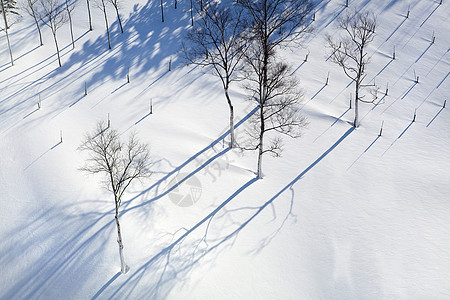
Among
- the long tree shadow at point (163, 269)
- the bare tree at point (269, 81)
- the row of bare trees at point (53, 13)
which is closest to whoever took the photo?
the long tree shadow at point (163, 269)

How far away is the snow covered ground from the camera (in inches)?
765

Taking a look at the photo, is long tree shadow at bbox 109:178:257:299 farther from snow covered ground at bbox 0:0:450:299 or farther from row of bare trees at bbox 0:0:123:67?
row of bare trees at bbox 0:0:123:67

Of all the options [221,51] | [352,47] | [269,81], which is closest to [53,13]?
[221,51]

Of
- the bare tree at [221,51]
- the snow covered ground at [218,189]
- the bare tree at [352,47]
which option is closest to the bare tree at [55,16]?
the snow covered ground at [218,189]

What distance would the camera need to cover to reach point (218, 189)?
24078 mm

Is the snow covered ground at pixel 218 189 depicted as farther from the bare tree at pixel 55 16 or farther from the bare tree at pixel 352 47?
the bare tree at pixel 55 16

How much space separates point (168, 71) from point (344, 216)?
19.6 meters

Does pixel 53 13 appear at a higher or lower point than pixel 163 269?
higher

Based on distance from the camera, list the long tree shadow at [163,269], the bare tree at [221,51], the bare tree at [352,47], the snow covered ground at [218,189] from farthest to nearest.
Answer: the bare tree at [352,47]
the bare tree at [221,51]
the snow covered ground at [218,189]
the long tree shadow at [163,269]

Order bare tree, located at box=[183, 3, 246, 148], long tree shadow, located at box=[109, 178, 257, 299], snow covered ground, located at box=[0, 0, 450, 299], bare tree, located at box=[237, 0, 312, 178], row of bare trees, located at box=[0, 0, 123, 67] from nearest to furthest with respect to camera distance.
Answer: long tree shadow, located at box=[109, 178, 257, 299], snow covered ground, located at box=[0, 0, 450, 299], bare tree, located at box=[237, 0, 312, 178], bare tree, located at box=[183, 3, 246, 148], row of bare trees, located at box=[0, 0, 123, 67]

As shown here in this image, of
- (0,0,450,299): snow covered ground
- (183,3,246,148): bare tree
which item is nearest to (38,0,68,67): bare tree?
(0,0,450,299): snow covered ground

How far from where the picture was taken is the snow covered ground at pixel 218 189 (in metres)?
19.4

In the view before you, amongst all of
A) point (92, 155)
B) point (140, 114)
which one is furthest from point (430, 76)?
point (92, 155)

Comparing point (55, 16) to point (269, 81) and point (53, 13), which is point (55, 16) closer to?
point (53, 13)
